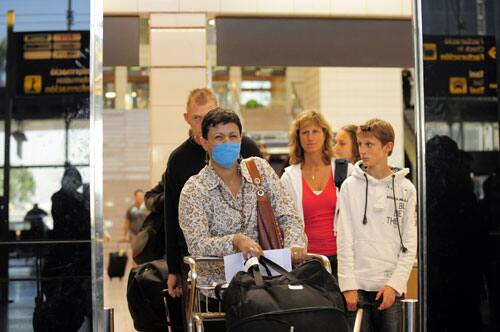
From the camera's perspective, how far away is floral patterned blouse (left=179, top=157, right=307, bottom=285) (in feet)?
12.4

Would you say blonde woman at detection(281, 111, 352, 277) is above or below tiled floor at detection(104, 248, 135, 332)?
above

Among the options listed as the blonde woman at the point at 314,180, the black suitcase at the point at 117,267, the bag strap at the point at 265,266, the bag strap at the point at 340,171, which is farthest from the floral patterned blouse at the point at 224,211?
the black suitcase at the point at 117,267


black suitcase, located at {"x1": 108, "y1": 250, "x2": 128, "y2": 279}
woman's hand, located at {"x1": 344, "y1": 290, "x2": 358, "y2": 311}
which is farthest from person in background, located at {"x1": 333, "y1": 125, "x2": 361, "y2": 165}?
black suitcase, located at {"x1": 108, "y1": 250, "x2": 128, "y2": 279}

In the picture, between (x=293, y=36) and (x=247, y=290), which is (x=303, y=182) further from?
(x=293, y=36)

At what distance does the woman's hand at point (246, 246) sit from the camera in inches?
135

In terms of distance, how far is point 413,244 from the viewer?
14.9ft

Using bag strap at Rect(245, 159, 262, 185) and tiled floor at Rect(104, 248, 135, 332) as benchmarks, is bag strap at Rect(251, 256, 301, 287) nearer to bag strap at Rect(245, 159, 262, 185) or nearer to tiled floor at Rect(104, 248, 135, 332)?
bag strap at Rect(245, 159, 262, 185)

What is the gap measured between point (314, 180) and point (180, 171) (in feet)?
3.20

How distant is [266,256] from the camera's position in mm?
3510

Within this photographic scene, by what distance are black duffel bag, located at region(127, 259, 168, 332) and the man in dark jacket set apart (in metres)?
0.76

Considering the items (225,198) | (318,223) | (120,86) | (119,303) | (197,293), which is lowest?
(119,303)

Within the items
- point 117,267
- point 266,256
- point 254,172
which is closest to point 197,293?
point 266,256

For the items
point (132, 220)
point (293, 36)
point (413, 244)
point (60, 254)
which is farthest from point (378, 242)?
point (132, 220)

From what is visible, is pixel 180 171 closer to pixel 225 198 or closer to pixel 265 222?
pixel 225 198
